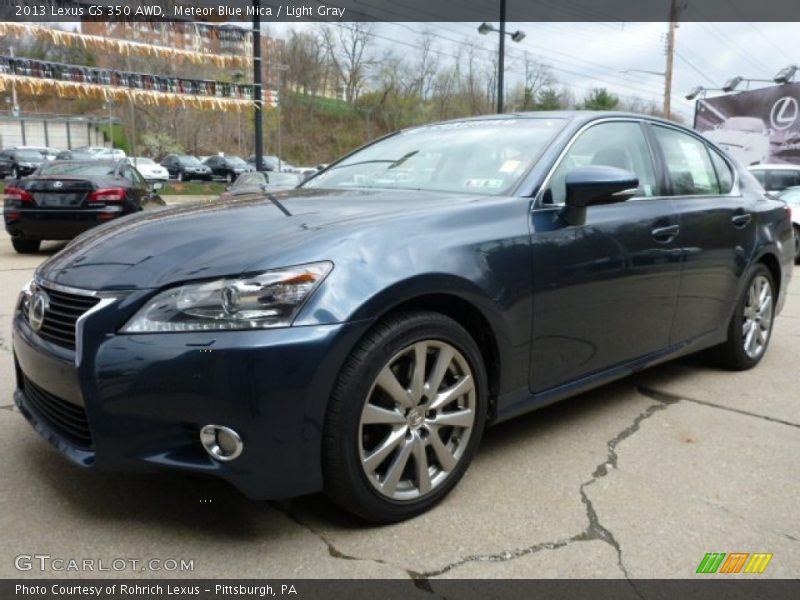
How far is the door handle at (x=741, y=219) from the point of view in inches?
165

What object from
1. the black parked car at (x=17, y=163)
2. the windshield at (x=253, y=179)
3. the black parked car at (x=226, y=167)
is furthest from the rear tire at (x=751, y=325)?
the black parked car at (x=226, y=167)

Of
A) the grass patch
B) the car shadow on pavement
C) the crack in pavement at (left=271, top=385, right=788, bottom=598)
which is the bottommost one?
the grass patch

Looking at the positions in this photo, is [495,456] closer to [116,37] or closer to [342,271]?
[342,271]

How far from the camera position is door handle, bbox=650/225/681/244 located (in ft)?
11.5

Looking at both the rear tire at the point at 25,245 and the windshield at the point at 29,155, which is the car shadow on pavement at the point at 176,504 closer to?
the rear tire at the point at 25,245

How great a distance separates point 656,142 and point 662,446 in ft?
5.45

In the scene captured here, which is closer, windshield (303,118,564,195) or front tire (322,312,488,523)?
front tire (322,312,488,523)

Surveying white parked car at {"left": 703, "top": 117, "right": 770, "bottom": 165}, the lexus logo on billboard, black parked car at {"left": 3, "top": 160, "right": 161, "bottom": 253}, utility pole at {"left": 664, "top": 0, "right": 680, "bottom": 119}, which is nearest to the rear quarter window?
black parked car at {"left": 3, "top": 160, "right": 161, "bottom": 253}

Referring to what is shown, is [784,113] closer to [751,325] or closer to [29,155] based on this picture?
[751,325]

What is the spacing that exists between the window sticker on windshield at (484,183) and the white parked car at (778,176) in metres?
13.3

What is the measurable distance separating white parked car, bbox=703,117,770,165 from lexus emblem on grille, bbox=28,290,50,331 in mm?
26548

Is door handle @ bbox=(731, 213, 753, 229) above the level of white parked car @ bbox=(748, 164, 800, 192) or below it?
above

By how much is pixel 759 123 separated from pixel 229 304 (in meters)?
27.8

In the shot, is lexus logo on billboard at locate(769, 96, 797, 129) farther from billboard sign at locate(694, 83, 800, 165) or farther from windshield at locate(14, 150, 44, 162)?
windshield at locate(14, 150, 44, 162)
